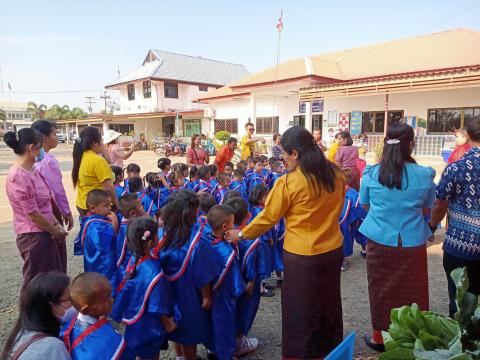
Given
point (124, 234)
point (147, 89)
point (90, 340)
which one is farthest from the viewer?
point (147, 89)

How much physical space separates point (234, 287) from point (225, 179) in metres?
2.43

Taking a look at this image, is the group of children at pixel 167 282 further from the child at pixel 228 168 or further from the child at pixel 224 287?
the child at pixel 228 168

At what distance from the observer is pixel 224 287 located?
238cm

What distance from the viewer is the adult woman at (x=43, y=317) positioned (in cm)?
145

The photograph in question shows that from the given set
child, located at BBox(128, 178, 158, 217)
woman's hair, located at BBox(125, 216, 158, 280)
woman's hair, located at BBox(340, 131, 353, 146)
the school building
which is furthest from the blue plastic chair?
the school building

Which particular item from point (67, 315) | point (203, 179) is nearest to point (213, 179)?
point (203, 179)

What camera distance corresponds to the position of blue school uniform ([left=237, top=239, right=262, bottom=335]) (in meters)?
2.53

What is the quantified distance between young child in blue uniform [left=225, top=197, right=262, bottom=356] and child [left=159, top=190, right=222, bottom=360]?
0.94 feet

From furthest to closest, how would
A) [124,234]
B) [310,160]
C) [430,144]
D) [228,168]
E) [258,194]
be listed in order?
[430,144], [228,168], [258,194], [124,234], [310,160]

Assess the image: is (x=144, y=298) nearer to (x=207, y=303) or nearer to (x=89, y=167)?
(x=207, y=303)

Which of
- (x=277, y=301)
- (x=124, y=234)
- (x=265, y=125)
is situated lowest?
(x=277, y=301)

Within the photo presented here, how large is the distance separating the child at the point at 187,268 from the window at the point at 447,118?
1256 cm

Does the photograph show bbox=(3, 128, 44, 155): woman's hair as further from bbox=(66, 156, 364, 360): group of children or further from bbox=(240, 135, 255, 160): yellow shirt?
bbox=(240, 135, 255, 160): yellow shirt

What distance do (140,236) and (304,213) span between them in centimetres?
95
